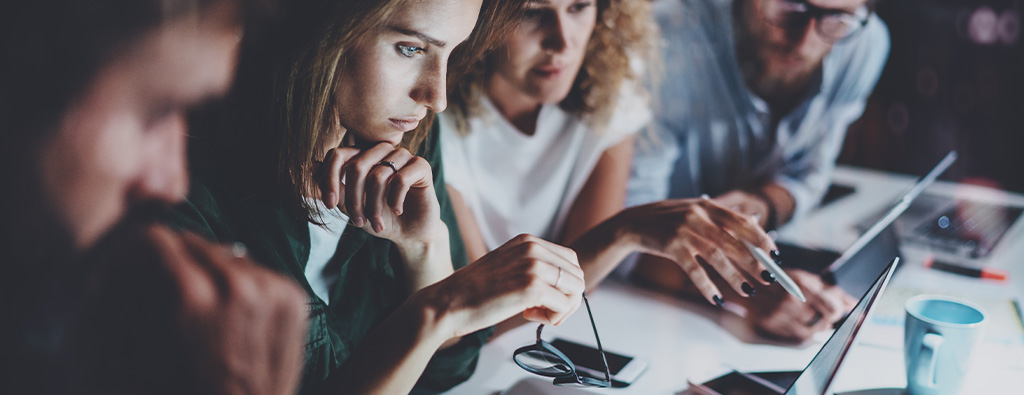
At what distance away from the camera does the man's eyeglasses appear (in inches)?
63.3

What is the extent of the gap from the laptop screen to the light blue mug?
0.22 meters

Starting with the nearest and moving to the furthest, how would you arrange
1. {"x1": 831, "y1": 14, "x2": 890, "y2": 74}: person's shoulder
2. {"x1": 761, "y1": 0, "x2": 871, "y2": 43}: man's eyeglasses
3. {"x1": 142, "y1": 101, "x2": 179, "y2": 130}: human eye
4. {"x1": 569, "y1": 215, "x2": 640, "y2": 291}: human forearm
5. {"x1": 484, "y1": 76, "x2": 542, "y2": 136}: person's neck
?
1. {"x1": 142, "y1": 101, "x2": 179, "y2": 130}: human eye
2. {"x1": 569, "y1": 215, "x2": 640, "y2": 291}: human forearm
3. {"x1": 484, "y1": 76, "x2": 542, "y2": 136}: person's neck
4. {"x1": 761, "y1": 0, "x2": 871, "y2": 43}: man's eyeglasses
5. {"x1": 831, "y1": 14, "x2": 890, "y2": 74}: person's shoulder

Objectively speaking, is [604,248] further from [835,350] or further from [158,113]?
[158,113]

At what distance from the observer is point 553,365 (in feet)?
2.97

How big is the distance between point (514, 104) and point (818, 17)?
2.52ft

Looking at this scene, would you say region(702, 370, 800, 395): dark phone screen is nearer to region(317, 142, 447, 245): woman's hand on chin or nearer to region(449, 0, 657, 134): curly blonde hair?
region(317, 142, 447, 245): woman's hand on chin

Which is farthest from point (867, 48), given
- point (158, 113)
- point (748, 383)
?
point (158, 113)

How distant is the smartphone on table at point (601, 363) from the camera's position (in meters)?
0.92

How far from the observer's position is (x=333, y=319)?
896mm

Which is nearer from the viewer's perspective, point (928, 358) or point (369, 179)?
point (369, 179)

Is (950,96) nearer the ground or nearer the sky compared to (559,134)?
nearer the sky

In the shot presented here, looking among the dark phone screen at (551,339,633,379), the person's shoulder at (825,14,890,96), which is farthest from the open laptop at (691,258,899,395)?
the person's shoulder at (825,14,890,96)

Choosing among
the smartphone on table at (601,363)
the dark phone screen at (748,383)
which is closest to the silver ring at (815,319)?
the dark phone screen at (748,383)

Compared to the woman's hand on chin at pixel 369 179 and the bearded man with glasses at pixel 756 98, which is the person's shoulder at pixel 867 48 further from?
the woman's hand on chin at pixel 369 179
